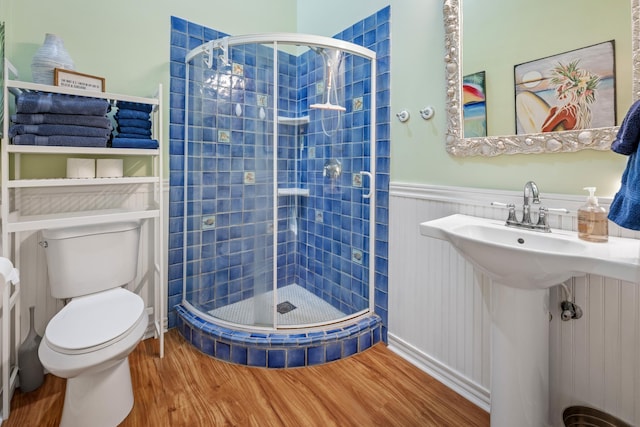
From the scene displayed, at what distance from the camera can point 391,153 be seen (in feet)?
6.71

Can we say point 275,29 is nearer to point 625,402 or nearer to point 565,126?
point 565,126

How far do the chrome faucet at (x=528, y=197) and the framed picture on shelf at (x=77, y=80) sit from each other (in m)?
2.20

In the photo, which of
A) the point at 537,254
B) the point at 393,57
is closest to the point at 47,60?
the point at 393,57

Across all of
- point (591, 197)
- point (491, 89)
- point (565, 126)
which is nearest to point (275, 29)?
point (491, 89)

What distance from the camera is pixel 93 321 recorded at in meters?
1.48

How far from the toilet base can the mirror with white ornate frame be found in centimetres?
195

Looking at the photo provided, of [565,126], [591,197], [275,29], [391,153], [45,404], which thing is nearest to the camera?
[591,197]

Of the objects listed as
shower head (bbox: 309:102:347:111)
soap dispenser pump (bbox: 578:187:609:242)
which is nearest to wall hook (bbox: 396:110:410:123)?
shower head (bbox: 309:102:347:111)

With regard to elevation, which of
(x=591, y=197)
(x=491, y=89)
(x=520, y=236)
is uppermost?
(x=491, y=89)

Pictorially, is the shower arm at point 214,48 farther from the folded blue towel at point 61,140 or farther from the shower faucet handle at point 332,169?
the shower faucet handle at point 332,169

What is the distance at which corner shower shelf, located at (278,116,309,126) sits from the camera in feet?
7.02

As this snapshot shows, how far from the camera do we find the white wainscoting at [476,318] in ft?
3.96

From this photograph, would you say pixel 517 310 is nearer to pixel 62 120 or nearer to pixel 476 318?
pixel 476 318

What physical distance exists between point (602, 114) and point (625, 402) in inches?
42.0
